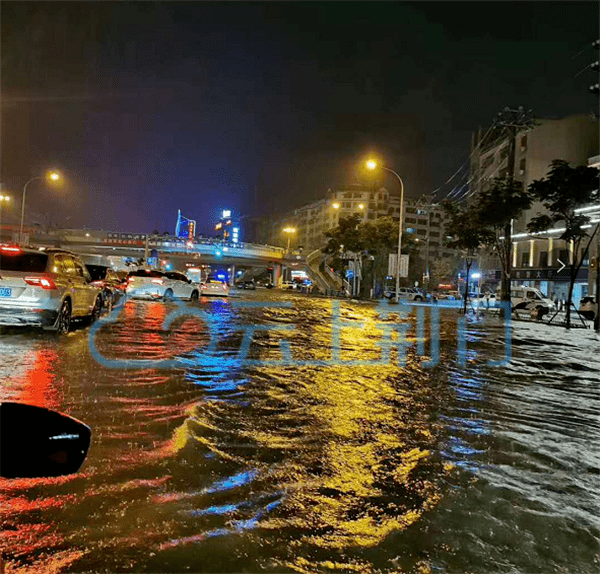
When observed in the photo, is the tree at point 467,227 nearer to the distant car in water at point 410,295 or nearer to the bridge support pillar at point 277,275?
the distant car in water at point 410,295

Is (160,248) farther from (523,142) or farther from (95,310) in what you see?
(95,310)

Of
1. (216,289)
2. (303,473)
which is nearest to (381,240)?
(216,289)

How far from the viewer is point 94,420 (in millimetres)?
5320

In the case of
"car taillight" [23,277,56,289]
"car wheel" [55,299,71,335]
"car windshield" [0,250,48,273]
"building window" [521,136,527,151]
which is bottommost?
"car wheel" [55,299,71,335]

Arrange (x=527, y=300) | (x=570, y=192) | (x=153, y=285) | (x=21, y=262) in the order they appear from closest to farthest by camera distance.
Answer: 1. (x=21, y=262)
2. (x=570, y=192)
3. (x=153, y=285)
4. (x=527, y=300)

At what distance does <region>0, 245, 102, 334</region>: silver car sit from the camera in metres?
10.3

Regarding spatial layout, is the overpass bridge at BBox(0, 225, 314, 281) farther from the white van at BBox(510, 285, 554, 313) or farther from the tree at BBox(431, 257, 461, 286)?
the white van at BBox(510, 285, 554, 313)

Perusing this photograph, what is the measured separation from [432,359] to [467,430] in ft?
18.6

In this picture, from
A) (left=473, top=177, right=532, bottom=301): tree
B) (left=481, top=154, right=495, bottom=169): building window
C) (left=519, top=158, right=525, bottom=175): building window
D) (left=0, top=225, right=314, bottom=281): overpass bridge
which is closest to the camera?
(left=473, top=177, right=532, bottom=301): tree

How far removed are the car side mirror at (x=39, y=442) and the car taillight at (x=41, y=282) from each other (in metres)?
9.64

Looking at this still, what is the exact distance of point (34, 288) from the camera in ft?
34.2

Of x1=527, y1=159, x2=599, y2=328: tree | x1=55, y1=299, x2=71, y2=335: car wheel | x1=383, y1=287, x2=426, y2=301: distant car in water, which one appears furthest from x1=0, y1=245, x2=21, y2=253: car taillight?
x1=383, y1=287, x2=426, y2=301: distant car in water

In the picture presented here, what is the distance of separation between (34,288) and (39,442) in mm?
9752

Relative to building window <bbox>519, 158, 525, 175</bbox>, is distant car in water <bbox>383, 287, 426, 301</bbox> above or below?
below
